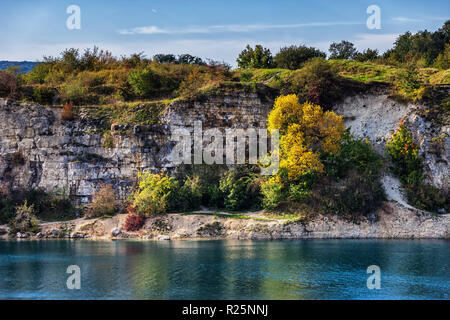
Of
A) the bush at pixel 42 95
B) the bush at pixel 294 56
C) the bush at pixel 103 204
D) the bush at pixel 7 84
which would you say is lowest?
the bush at pixel 103 204

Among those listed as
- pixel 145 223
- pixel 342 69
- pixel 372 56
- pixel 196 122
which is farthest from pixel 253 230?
pixel 372 56

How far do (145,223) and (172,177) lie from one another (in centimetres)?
498

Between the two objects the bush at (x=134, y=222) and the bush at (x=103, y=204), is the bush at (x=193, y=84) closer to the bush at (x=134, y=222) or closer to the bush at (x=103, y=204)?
the bush at (x=103, y=204)

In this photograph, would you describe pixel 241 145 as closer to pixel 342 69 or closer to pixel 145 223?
pixel 145 223

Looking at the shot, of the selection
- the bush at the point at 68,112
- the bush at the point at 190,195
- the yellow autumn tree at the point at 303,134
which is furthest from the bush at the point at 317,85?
the bush at the point at 68,112

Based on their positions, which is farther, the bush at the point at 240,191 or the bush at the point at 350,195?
the bush at the point at 240,191

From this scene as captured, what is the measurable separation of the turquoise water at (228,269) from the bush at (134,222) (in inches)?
177

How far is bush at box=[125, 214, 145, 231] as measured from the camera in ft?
144

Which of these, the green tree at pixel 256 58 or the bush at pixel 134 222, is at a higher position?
the green tree at pixel 256 58

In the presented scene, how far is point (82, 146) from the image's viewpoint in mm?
49625

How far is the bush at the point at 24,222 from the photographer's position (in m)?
43.9

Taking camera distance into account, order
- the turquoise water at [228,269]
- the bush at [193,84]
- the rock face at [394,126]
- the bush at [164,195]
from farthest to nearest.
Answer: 1. the bush at [193,84]
2. the rock face at [394,126]
3. the bush at [164,195]
4. the turquoise water at [228,269]

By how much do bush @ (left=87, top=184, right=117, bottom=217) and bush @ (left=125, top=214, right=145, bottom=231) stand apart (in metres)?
2.56

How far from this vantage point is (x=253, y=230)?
137 feet
